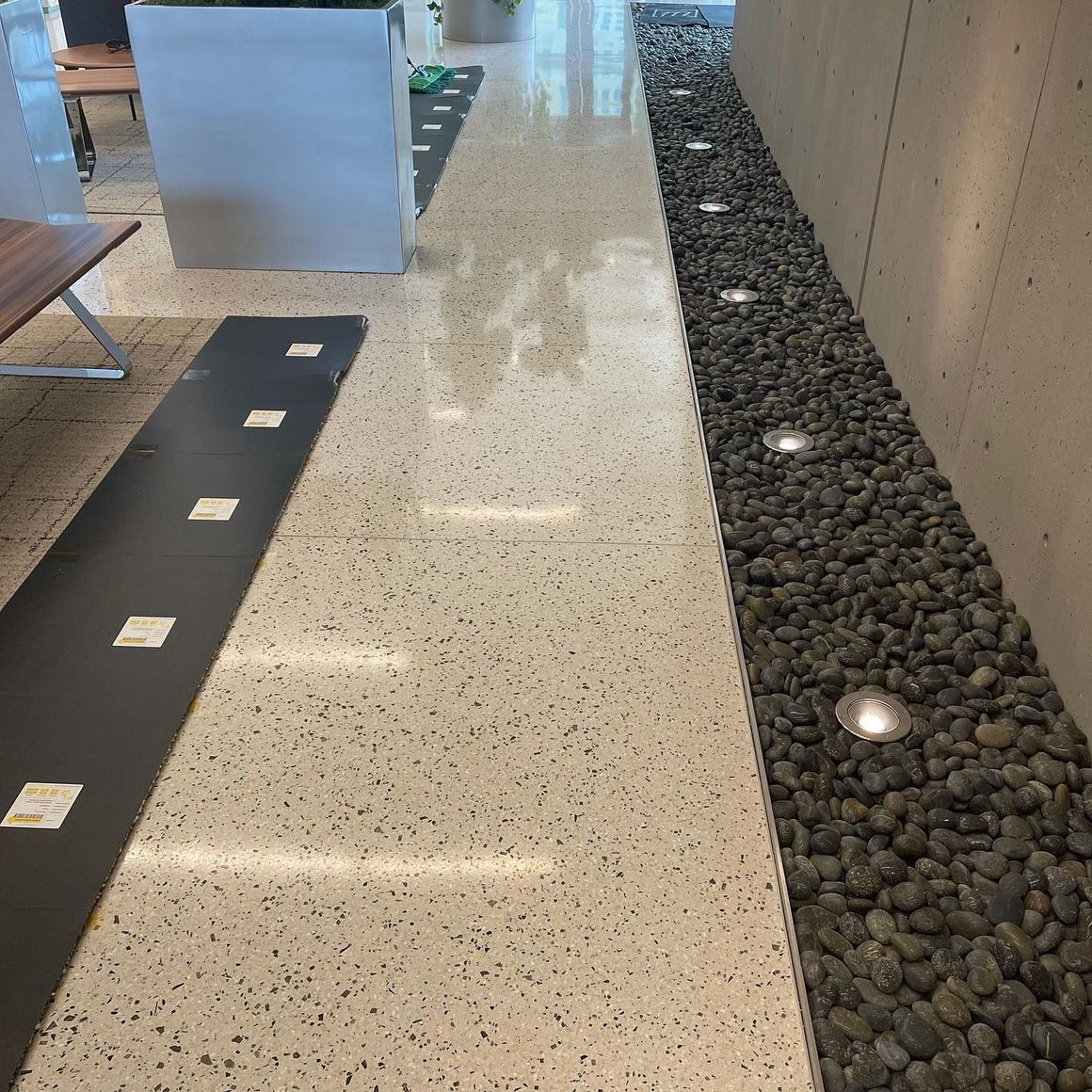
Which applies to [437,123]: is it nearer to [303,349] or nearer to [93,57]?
[93,57]

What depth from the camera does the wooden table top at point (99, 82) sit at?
506 cm

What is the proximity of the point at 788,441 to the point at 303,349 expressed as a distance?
1.65 m

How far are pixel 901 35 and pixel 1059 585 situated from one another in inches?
80.0

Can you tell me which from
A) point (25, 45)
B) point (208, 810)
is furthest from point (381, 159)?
point (208, 810)

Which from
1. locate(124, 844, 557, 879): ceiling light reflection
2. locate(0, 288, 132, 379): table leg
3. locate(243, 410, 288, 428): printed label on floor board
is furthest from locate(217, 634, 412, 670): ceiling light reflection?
locate(0, 288, 132, 379): table leg

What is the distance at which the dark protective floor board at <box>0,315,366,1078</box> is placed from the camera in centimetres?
166

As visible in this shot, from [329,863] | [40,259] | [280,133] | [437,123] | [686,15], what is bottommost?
[329,863]

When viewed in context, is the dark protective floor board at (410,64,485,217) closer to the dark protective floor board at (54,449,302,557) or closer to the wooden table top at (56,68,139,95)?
the wooden table top at (56,68,139,95)

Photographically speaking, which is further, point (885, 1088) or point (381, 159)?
point (381, 159)

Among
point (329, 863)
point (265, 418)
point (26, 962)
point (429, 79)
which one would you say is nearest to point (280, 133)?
point (265, 418)

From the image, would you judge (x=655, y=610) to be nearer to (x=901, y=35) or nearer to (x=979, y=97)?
(x=979, y=97)

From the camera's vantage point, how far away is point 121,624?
→ 221 centimetres

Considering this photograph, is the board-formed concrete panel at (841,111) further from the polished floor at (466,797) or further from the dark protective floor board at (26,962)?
the dark protective floor board at (26,962)

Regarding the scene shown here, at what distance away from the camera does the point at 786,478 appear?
2.81 metres
